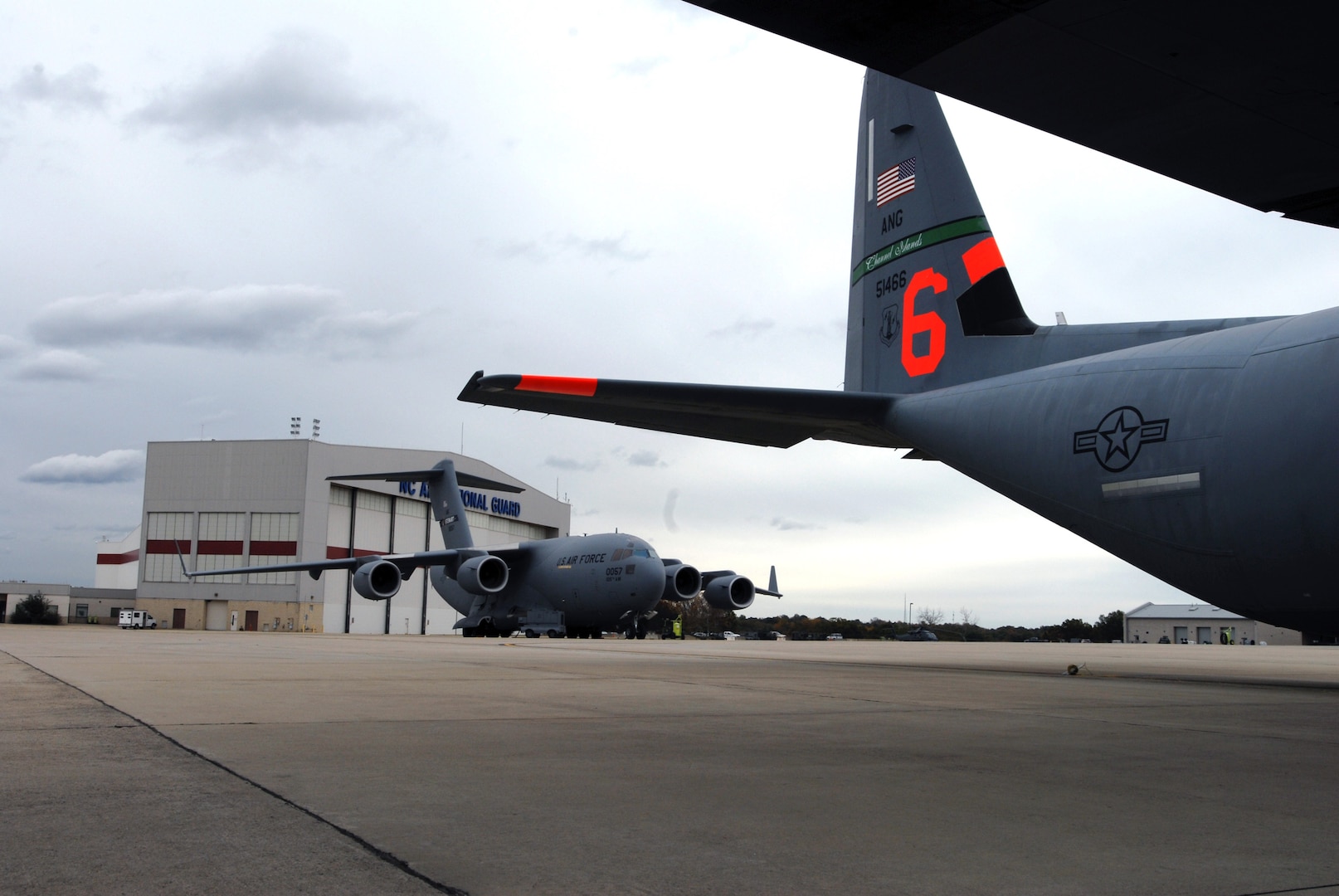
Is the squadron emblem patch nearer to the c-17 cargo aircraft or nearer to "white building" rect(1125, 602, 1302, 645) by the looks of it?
the c-17 cargo aircraft

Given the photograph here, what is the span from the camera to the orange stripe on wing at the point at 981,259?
1159cm

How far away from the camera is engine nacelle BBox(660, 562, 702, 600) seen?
30266 millimetres

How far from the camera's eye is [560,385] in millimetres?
10477

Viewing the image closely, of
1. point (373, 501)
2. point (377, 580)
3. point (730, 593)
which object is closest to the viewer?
point (377, 580)

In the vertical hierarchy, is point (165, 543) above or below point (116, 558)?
above

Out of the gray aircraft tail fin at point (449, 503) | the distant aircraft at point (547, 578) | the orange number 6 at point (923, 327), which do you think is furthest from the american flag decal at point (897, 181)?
the gray aircraft tail fin at point (449, 503)

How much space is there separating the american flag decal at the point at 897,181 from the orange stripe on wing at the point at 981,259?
122cm

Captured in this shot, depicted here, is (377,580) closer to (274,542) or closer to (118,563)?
(274,542)

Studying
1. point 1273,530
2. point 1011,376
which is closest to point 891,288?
point 1011,376

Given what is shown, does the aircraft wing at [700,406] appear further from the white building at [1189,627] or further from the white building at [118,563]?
the white building at [118,563]

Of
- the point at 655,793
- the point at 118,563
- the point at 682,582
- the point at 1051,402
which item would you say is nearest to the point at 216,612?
the point at 118,563

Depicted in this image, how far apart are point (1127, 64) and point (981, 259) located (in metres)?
7.17

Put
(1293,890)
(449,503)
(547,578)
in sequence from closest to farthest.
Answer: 1. (1293,890)
2. (547,578)
3. (449,503)

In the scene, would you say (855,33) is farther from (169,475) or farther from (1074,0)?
(169,475)
